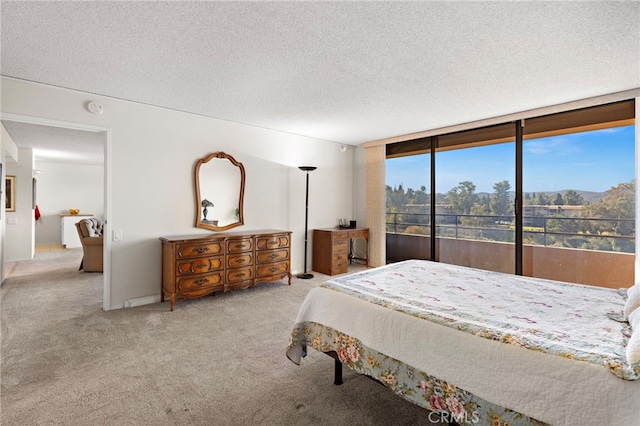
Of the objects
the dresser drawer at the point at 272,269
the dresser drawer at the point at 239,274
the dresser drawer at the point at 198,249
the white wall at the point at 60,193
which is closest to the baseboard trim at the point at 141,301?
the dresser drawer at the point at 198,249

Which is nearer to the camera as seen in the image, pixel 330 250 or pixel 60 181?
pixel 330 250

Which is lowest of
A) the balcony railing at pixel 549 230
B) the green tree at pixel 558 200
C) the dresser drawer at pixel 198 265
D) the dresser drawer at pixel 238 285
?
the dresser drawer at pixel 238 285

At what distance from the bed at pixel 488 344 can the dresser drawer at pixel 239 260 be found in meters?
→ 2.17

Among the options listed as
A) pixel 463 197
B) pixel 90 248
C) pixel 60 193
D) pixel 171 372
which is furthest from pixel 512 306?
Result: pixel 60 193

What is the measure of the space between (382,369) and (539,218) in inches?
149

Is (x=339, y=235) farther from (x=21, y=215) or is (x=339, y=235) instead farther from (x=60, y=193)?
(x=60, y=193)

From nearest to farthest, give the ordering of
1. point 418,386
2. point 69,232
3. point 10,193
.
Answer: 1. point 418,386
2. point 10,193
3. point 69,232

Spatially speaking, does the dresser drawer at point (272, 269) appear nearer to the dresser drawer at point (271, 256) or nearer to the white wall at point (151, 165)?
the dresser drawer at point (271, 256)

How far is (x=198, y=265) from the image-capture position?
3842 mm

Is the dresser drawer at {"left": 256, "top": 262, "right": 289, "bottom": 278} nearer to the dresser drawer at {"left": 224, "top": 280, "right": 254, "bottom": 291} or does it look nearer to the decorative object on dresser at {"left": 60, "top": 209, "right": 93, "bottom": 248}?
the dresser drawer at {"left": 224, "top": 280, "right": 254, "bottom": 291}

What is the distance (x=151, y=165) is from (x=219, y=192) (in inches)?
37.4

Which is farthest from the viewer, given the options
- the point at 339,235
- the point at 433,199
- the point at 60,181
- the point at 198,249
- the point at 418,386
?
the point at 60,181

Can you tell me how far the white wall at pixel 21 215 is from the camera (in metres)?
6.53

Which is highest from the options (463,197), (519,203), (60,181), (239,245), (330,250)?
(60,181)
